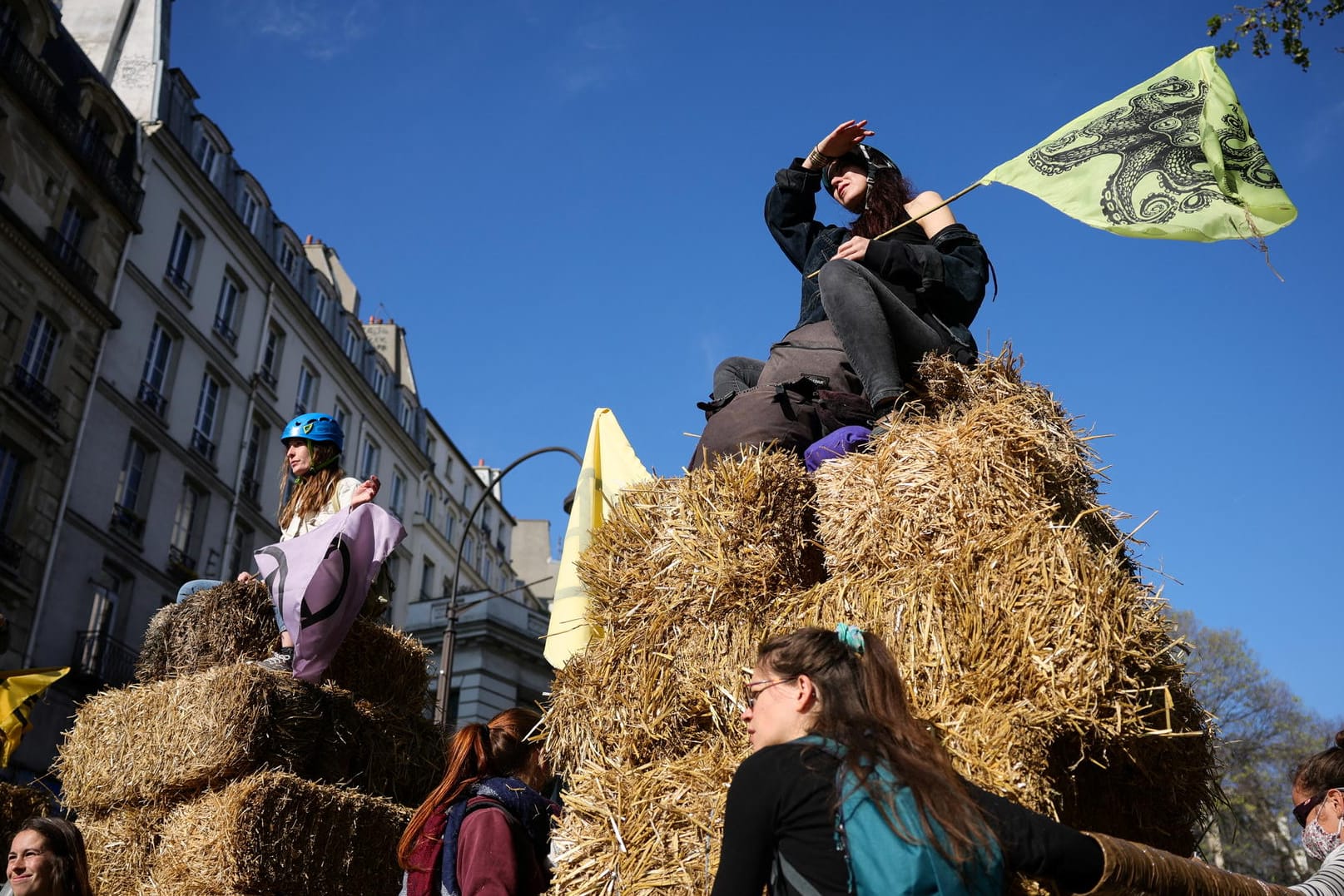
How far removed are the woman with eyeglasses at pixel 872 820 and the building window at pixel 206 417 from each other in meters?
30.1

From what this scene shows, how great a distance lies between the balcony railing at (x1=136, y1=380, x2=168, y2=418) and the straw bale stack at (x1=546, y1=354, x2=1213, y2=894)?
2716 centimetres

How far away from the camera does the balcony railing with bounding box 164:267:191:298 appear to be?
29198 millimetres

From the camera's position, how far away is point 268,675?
5273 millimetres

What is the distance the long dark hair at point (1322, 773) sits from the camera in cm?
376

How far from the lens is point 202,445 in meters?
30.0

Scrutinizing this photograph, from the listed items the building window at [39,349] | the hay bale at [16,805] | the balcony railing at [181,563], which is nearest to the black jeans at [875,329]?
the hay bale at [16,805]

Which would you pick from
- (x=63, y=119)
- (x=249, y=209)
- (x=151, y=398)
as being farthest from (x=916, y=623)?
(x=249, y=209)

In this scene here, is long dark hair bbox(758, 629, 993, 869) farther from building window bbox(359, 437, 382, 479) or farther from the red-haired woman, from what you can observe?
building window bbox(359, 437, 382, 479)

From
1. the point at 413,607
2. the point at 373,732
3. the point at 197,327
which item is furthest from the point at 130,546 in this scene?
the point at 373,732

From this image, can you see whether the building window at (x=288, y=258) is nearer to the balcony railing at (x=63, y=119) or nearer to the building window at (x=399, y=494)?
the balcony railing at (x=63, y=119)

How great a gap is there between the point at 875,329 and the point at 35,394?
2428 cm

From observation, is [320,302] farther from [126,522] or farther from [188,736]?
[188,736]

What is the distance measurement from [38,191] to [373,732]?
77.5 feet

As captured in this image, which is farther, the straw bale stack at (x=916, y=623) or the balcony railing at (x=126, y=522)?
the balcony railing at (x=126, y=522)
